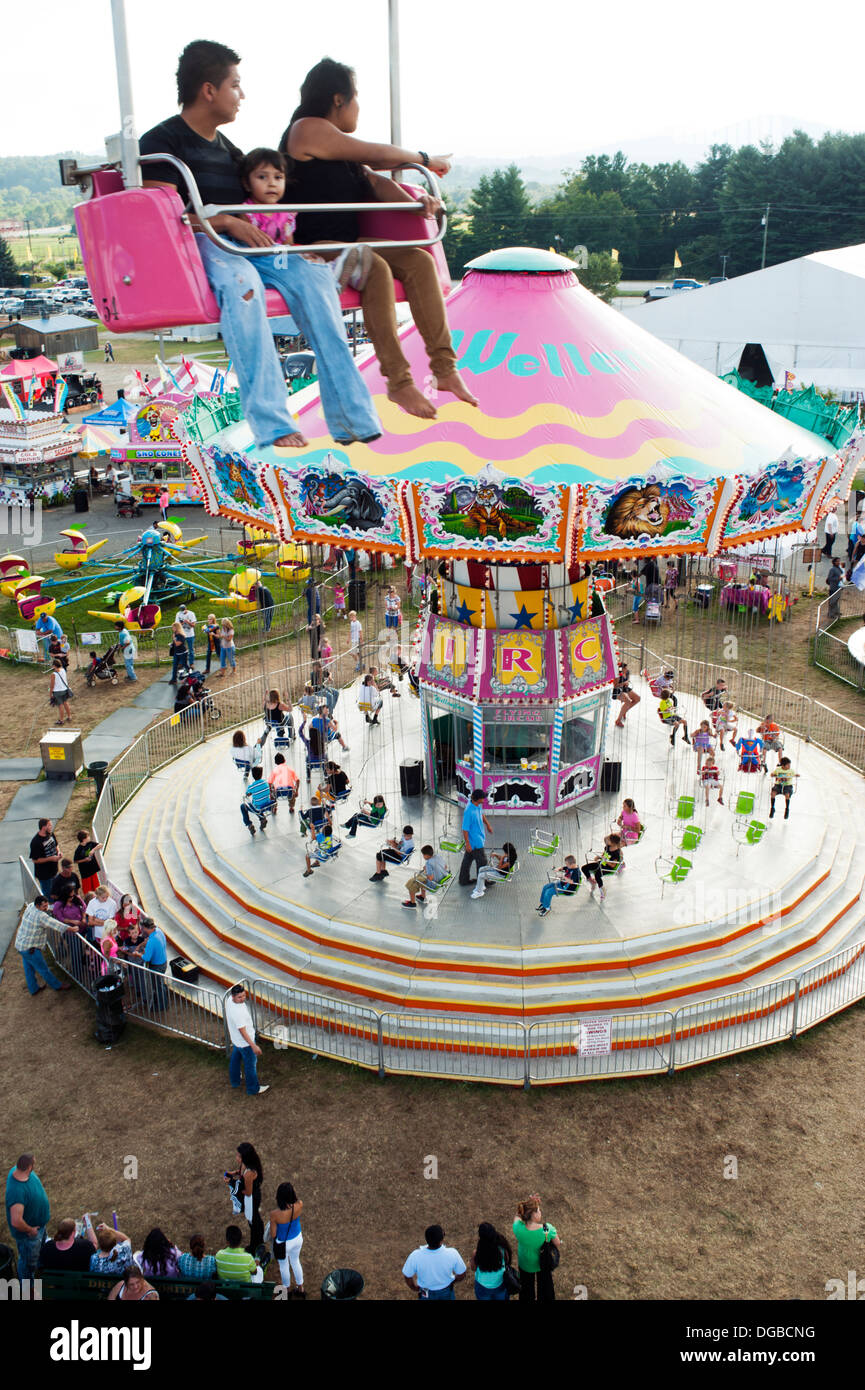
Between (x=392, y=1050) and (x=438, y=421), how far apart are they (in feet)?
26.0

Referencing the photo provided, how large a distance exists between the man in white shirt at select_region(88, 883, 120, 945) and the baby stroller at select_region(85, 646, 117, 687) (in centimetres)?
1058

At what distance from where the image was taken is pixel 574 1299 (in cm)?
1109

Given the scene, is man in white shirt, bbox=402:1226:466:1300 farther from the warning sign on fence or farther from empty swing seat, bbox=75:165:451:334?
empty swing seat, bbox=75:165:451:334

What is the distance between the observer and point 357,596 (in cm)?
2941

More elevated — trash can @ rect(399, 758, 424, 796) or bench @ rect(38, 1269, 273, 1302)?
trash can @ rect(399, 758, 424, 796)

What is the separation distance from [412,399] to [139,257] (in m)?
2.74

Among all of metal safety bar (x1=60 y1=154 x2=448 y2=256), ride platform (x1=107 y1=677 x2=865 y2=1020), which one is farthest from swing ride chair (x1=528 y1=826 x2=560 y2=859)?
metal safety bar (x1=60 y1=154 x2=448 y2=256)

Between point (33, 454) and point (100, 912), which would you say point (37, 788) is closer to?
point (100, 912)

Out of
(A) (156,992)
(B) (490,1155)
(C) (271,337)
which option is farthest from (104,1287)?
(C) (271,337)

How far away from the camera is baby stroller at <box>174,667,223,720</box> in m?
23.3

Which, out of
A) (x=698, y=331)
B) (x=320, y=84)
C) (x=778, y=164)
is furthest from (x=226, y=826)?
(x=778, y=164)

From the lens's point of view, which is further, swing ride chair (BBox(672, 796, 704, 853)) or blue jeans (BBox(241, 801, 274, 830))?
blue jeans (BBox(241, 801, 274, 830))

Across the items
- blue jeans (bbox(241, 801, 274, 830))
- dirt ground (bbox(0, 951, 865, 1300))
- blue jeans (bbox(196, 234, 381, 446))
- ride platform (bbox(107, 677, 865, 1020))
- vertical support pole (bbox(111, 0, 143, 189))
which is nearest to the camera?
vertical support pole (bbox(111, 0, 143, 189))
